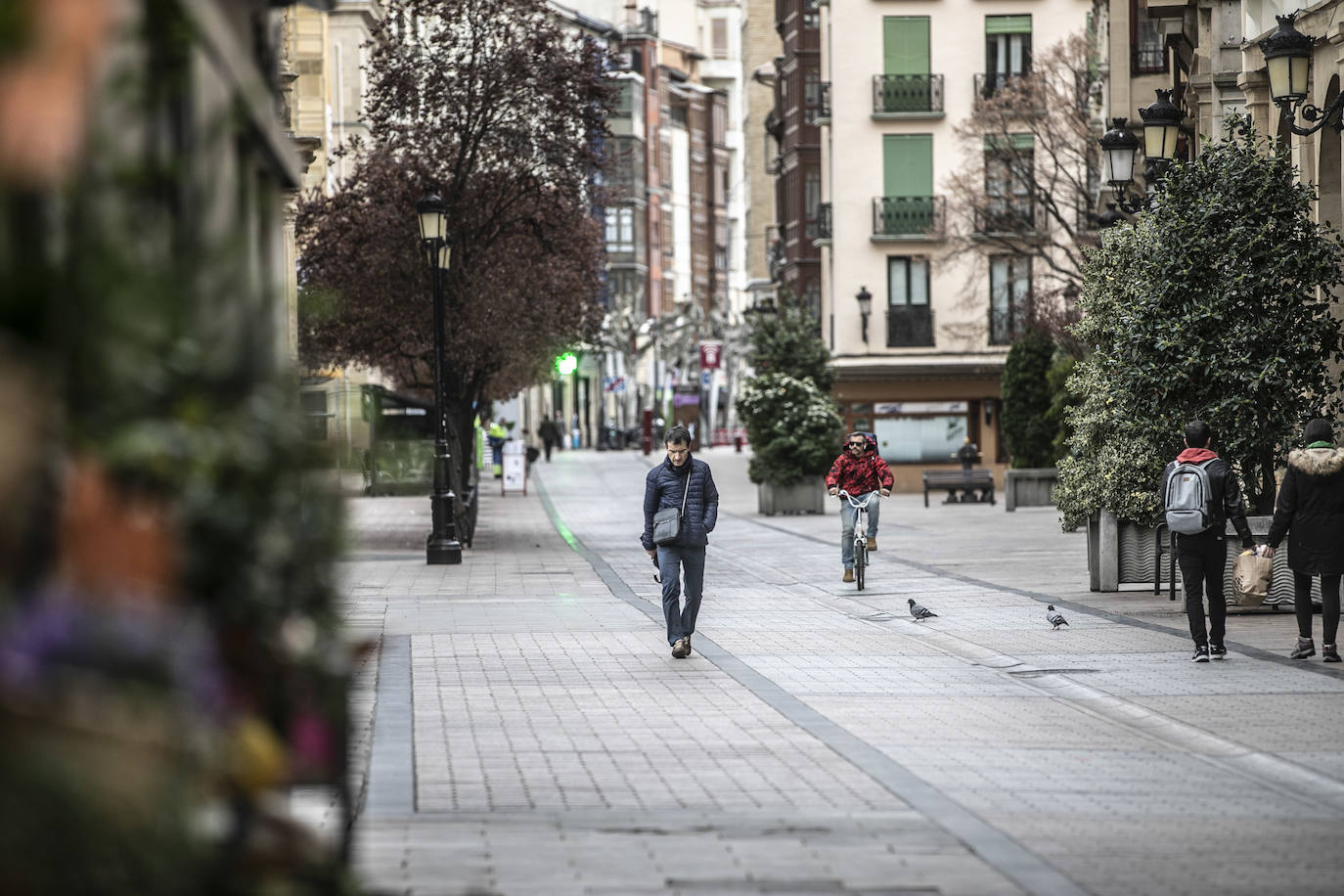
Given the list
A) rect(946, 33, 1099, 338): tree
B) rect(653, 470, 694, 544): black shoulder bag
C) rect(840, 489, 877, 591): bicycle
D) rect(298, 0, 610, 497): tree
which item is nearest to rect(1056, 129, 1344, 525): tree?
rect(840, 489, 877, 591): bicycle

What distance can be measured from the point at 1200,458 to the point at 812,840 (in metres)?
8.17

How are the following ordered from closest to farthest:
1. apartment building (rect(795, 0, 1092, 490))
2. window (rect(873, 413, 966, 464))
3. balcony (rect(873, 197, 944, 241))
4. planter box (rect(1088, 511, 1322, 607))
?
1. planter box (rect(1088, 511, 1322, 607))
2. window (rect(873, 413, 966, 464))
3. apartment building (rect(795, 0, 1092, 490))
4. balcony (rect(873, 197, 944, 241))

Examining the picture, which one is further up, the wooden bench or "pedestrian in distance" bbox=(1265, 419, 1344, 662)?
"pedestrian in distance" bbox=(1265, 419, 1344, 662)

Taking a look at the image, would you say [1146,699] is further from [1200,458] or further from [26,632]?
[26,632]

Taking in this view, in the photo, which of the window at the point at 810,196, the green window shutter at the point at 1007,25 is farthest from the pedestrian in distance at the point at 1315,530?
the window at the point at 810,196

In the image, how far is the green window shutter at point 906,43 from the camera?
56.2 m

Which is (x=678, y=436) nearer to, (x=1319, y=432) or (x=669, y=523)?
(x=669, y=523)

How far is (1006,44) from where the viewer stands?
5625 centimetres

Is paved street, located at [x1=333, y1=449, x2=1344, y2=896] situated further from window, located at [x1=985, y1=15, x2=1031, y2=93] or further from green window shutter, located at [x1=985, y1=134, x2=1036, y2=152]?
window, located at [x1=985, y1=15, x2=1031, y2=93]

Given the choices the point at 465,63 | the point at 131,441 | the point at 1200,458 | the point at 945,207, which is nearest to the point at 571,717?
the point at 1200,458

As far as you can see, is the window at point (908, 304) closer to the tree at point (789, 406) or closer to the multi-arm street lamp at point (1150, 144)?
the tree at point (789, 406)

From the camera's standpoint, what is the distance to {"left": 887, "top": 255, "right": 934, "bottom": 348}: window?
56062 mm

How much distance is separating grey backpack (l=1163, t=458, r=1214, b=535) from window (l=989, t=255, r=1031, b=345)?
130ft

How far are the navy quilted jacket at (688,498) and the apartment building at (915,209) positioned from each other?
37.9 metres
